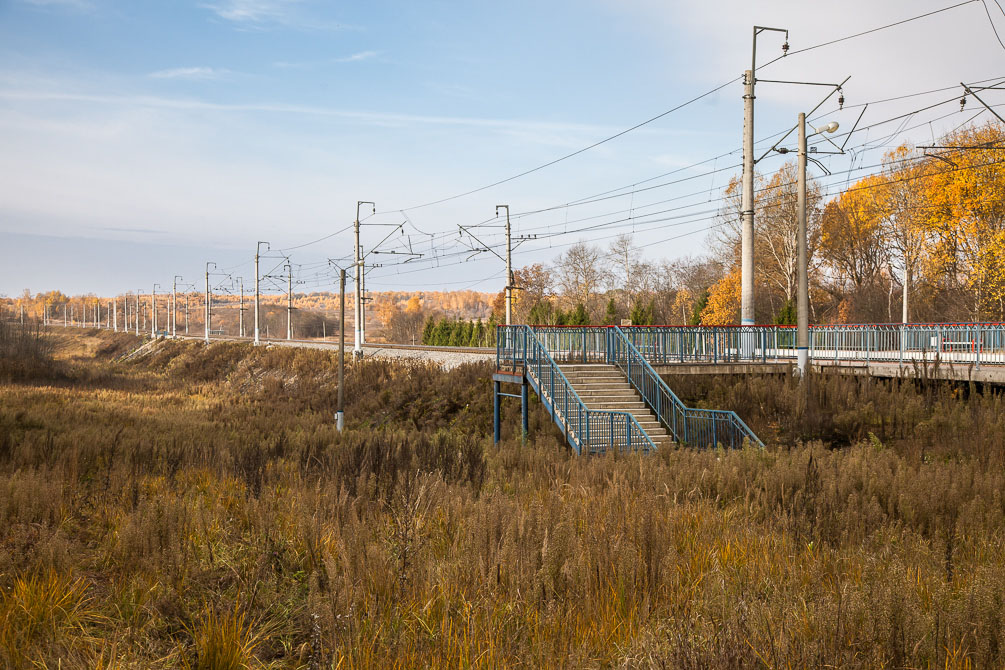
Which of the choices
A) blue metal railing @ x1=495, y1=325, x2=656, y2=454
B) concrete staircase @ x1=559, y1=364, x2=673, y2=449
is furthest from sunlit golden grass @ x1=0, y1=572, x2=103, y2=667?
concrete staircase @ x1=559, y1=364, x2=673, y2=449

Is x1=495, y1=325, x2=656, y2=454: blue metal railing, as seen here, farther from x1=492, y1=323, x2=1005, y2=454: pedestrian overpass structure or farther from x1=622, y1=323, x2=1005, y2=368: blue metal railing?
x1=622, y1=323, x2=1005, y2=368: blue metal railing

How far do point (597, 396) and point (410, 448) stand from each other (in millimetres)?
7291

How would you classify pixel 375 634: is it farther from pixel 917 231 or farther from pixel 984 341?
pixel 917 231

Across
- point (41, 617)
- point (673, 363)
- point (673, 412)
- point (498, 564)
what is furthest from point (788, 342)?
point (41, 617)

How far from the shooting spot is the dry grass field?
3.96 metres

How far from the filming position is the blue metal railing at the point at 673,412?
55.4 ft

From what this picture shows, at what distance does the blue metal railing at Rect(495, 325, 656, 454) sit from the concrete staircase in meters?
0.43

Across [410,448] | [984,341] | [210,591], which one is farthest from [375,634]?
[984,341]

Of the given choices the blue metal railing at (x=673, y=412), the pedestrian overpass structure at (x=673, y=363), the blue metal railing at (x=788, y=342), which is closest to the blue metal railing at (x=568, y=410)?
the pedestrian overpass structure at (x=673, y=363)

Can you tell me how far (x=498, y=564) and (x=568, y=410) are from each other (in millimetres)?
13409

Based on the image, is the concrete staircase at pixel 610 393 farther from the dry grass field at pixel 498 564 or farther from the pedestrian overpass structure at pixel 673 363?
the dry grass field at pixel 498 564

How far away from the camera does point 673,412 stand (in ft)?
59.2

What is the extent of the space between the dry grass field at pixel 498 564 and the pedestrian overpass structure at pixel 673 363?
5.61 metres

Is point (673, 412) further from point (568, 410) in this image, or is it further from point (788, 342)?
point (788, 342)
